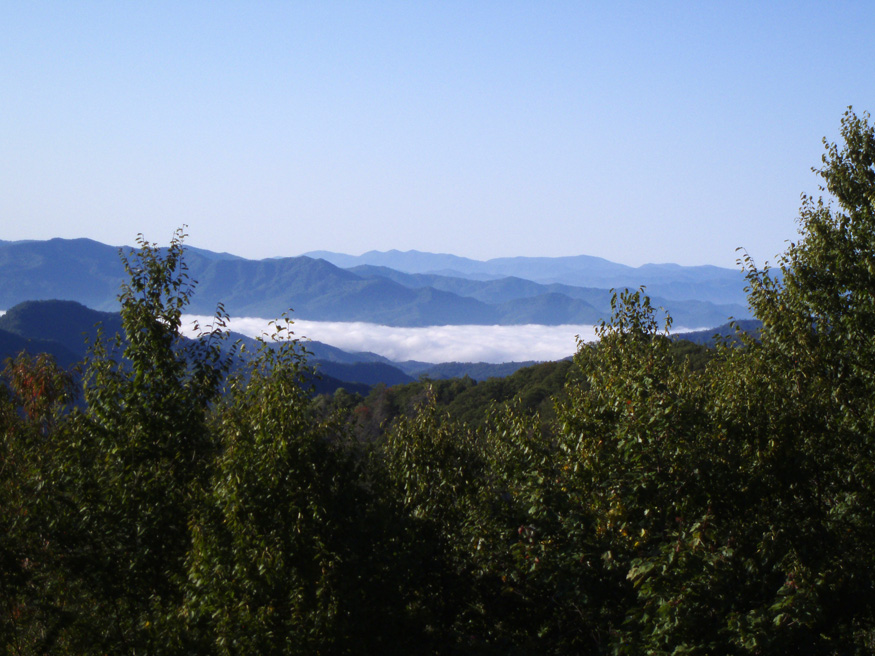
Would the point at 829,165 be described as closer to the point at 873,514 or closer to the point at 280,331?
the point at 873,514

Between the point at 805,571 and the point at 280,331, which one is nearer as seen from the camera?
the point at 805,571

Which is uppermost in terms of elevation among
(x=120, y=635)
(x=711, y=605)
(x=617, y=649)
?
(x=711, y=605)

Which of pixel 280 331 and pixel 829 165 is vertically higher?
pixel 829 165

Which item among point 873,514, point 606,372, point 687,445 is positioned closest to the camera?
point 687,445

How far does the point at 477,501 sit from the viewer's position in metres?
10.8

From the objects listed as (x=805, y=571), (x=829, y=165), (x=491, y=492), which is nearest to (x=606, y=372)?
(x=491, y=492)

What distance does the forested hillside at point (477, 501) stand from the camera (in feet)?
22.3

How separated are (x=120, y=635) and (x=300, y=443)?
9.72ft

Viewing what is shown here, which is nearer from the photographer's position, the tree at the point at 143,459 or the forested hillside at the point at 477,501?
the forested hillside at the point at 477,501

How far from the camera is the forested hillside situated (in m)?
6.80

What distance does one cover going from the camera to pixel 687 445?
7.06 metres

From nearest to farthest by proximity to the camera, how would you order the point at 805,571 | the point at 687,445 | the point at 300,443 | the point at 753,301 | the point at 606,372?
the point at 805,571
the point at 687,445
the point at 300,443
the point at 606,372
the point at 753,301

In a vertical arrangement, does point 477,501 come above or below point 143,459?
below

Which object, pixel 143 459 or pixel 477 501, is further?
pixel 477 501
